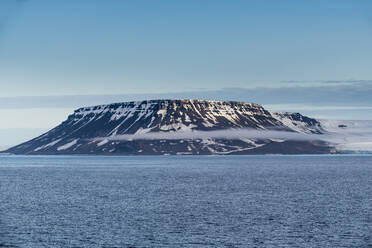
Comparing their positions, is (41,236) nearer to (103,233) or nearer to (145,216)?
(103,233)

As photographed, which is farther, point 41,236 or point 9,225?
point 9,225

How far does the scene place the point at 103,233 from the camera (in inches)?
2427

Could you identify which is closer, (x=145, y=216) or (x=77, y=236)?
(x=77, y=236)

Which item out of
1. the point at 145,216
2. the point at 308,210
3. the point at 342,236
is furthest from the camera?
the point at 308,210

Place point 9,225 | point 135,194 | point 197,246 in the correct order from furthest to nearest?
point 135,194 < point 9,225 < point 197,246

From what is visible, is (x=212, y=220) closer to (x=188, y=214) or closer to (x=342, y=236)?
(x=188, y=214)

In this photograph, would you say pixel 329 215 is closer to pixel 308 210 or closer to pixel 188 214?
pixel 308 210

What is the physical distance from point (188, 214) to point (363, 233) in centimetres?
2320

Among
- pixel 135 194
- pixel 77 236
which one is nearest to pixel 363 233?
pixel 77 236

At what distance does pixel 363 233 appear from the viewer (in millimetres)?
61062

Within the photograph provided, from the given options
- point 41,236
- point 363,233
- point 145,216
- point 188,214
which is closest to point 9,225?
point 41,236

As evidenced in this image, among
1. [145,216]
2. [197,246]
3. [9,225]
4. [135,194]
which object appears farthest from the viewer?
[135,194]

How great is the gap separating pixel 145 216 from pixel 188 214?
561 cm

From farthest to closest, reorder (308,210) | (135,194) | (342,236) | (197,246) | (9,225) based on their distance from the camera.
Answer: (135,194)
(308,210)
(9,225)
(342,236)
(197,246)
